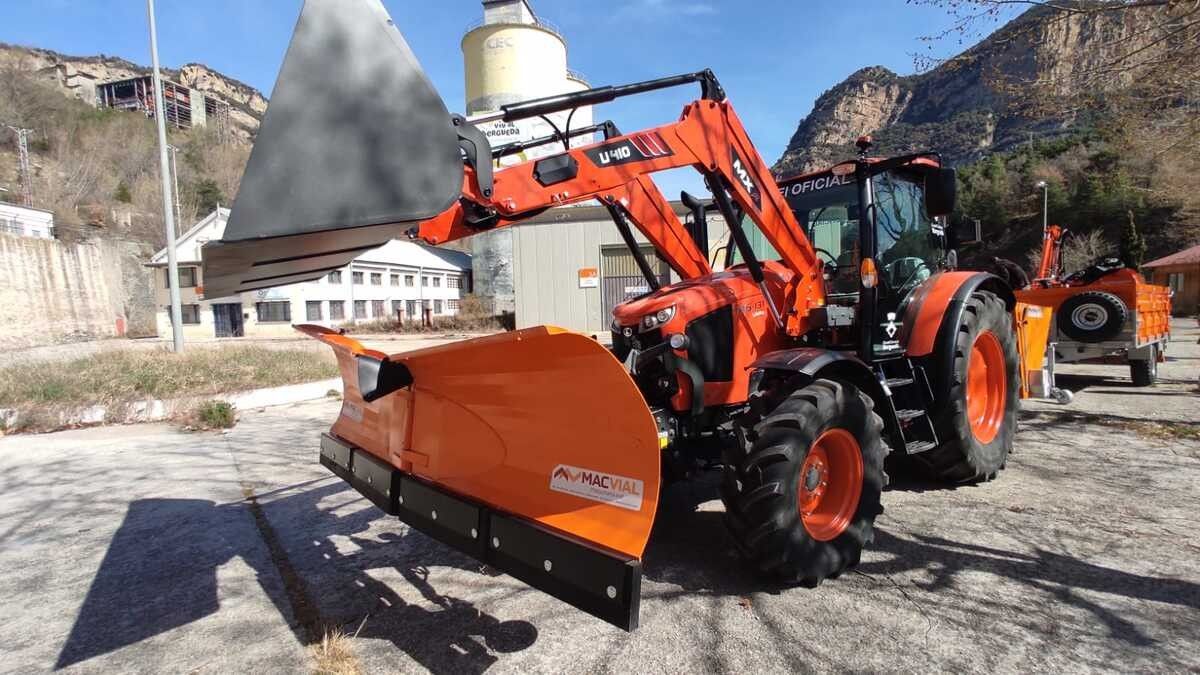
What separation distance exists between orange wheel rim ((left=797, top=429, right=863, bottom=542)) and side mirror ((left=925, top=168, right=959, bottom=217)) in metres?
1.86

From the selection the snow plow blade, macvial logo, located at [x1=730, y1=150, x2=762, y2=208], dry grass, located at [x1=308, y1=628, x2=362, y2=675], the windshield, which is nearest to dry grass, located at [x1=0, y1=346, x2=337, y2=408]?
the snow plow blade

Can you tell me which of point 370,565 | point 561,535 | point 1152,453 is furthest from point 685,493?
point 1152,453

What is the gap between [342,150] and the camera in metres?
1.89

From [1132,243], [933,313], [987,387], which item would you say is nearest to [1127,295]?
[987,387]

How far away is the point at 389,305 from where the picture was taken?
44.3 m

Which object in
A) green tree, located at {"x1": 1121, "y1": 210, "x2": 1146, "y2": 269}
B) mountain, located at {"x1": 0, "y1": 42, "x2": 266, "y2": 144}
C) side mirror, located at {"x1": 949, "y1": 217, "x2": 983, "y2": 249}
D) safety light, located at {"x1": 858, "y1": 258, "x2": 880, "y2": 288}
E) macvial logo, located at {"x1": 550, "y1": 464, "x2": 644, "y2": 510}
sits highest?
mountain, located at {"x1": 0, "y1": 42, "x2": 266, "y2": 144}

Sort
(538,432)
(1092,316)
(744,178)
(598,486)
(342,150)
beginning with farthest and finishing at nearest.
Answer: (1092,316) < (744,178) < (538,432) < (598,486) < (342,150)

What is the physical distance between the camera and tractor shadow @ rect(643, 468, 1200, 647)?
3.04 metres

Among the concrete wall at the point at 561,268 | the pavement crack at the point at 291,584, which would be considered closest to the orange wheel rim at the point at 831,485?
the pavement crack at the point at 291,584

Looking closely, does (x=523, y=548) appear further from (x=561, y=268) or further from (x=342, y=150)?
(x=561, y=268)

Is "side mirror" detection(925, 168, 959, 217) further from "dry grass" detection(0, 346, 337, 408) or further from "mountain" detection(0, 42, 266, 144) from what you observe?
"mountain" detection(0, 42, 266, 144)

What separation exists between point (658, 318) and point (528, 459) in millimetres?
1359

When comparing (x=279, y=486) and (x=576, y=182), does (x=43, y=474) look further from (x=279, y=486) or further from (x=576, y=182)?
(x=576, y=182)

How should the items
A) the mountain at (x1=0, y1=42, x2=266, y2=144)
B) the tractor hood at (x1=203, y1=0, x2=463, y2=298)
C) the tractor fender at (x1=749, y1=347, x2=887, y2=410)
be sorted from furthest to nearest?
the mountain at (x1=0, y1=42, x2=266, y2=144) < the tractor fender at (x1=749, y1=347, x2=887, y2=410) < the tractor hood at (x1=203, y1=0, x2=463, y2=298)
